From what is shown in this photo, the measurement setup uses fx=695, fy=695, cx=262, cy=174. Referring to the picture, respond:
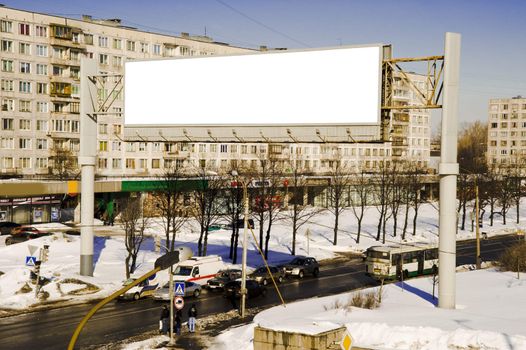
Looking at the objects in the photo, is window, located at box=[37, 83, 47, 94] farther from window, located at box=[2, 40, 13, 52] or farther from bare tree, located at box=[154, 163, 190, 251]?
bare tree, located at box=[154, 163, 190, 251]

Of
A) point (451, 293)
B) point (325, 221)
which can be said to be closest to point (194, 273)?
point (451, 293)

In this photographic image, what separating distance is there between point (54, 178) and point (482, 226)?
53.9 m

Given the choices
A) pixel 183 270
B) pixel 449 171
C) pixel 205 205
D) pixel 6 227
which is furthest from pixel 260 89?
pixel 6 227

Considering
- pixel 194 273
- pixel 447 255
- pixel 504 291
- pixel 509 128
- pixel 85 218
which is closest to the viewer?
pixel 447 255

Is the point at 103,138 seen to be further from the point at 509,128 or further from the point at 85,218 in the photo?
the point at 509,128

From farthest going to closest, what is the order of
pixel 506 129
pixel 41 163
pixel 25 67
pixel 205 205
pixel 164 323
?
pixel 506 129 → pixel 41 163 → pixel 25 67 → pixel 205 205 → pixel 164 323

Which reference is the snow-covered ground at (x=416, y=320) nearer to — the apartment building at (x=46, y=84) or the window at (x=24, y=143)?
the apartment building at (x=46, y=84)

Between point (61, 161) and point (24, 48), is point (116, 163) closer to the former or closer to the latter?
point (61, 161)

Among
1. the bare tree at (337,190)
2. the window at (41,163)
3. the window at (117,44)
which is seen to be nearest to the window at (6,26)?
the window at (117,44)

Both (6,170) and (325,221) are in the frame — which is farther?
(325,221)

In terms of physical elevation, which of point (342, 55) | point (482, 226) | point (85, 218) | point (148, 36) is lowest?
point (482, 226)

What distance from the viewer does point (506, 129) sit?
174250 mm

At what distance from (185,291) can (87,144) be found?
1004 cm

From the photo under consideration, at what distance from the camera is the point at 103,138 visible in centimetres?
8594
